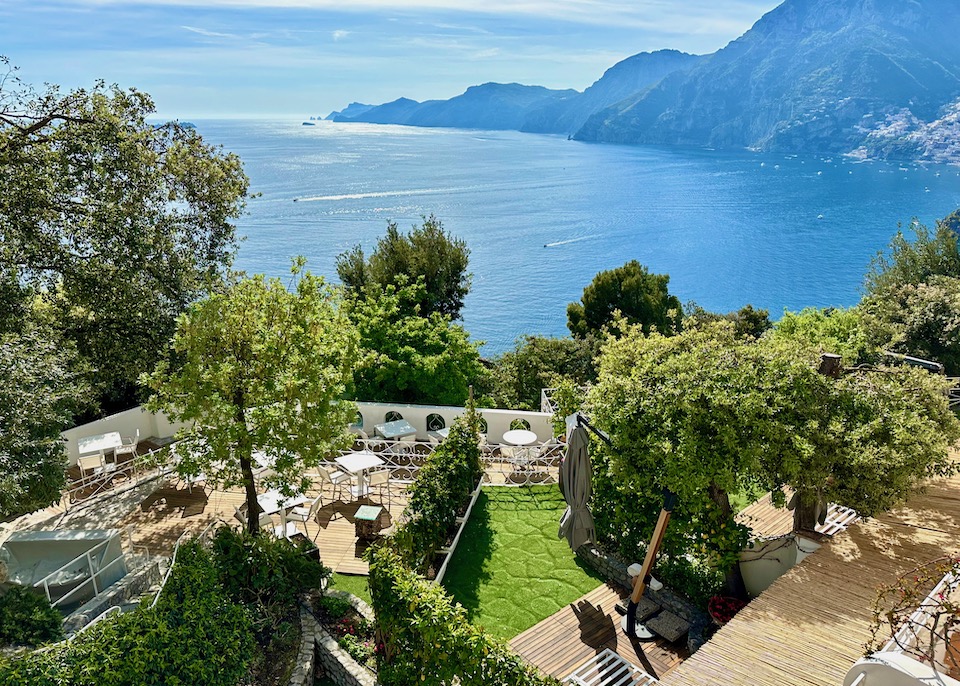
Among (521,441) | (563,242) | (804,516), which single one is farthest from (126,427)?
(563,242)

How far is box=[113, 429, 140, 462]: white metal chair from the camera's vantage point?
537 inches

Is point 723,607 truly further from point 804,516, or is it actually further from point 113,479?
point 113,479

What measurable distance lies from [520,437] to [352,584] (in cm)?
556

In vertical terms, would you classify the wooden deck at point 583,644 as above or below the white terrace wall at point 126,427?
below

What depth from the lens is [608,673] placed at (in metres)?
8.05

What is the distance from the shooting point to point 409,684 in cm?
736

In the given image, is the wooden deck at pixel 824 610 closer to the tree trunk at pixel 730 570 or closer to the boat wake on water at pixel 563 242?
the tree trunk at pixel 730 570

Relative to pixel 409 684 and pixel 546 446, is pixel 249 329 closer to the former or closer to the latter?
pixel 409 684

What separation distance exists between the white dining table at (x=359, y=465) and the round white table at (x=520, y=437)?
10.6 feet

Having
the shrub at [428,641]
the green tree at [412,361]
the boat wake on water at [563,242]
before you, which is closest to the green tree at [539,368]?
the green tree at [412,361]

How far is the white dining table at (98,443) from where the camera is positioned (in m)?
13.1

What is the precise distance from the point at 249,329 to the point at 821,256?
302ft

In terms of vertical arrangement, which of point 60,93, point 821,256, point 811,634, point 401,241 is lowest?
point 821,256

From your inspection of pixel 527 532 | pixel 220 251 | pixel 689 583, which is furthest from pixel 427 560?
pixel 220 251
